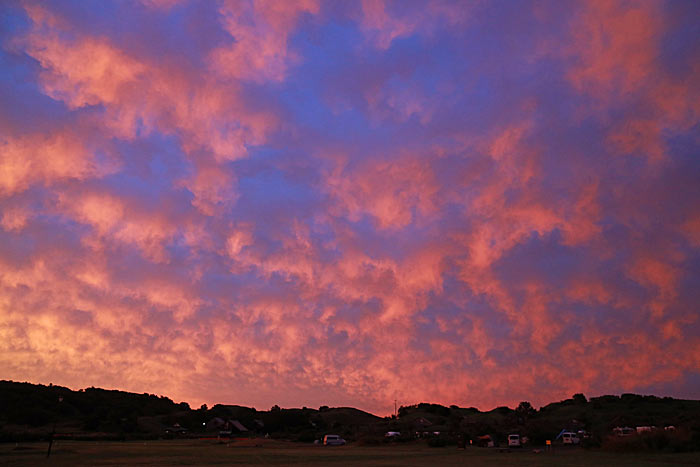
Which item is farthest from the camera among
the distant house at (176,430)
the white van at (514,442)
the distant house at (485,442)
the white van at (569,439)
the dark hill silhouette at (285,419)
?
the distant house at (176,430)

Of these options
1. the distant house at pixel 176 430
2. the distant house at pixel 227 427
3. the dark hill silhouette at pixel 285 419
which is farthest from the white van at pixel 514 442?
the distant house at pixel 176 430

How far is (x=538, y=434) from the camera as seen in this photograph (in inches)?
2965

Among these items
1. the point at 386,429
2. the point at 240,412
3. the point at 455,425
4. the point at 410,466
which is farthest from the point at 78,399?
the point at 410,466

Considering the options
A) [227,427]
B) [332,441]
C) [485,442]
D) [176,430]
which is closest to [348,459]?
A: [485,442]

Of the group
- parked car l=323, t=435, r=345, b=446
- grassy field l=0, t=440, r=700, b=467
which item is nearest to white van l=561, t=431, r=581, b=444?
grassy field l=0, t=440, r=700, b=467

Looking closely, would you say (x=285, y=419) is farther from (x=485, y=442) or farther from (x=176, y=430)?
(x=485, y=442)

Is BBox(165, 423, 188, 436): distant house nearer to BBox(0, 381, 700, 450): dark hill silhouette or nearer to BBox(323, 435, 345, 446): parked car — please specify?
BBox(0, 381, 700, 450): dark hill silhouette

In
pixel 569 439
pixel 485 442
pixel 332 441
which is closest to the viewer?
pixel 569 439

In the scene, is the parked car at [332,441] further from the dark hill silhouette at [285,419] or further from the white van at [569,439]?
the white van at [569,439]

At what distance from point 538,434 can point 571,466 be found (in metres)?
46.2

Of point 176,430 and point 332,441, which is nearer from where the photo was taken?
point 332,441

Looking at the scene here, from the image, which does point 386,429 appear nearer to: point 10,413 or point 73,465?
point 10,413

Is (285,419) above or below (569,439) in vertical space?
above

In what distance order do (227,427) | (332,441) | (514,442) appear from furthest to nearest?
(227,427) → (332,441) → (514,442)
